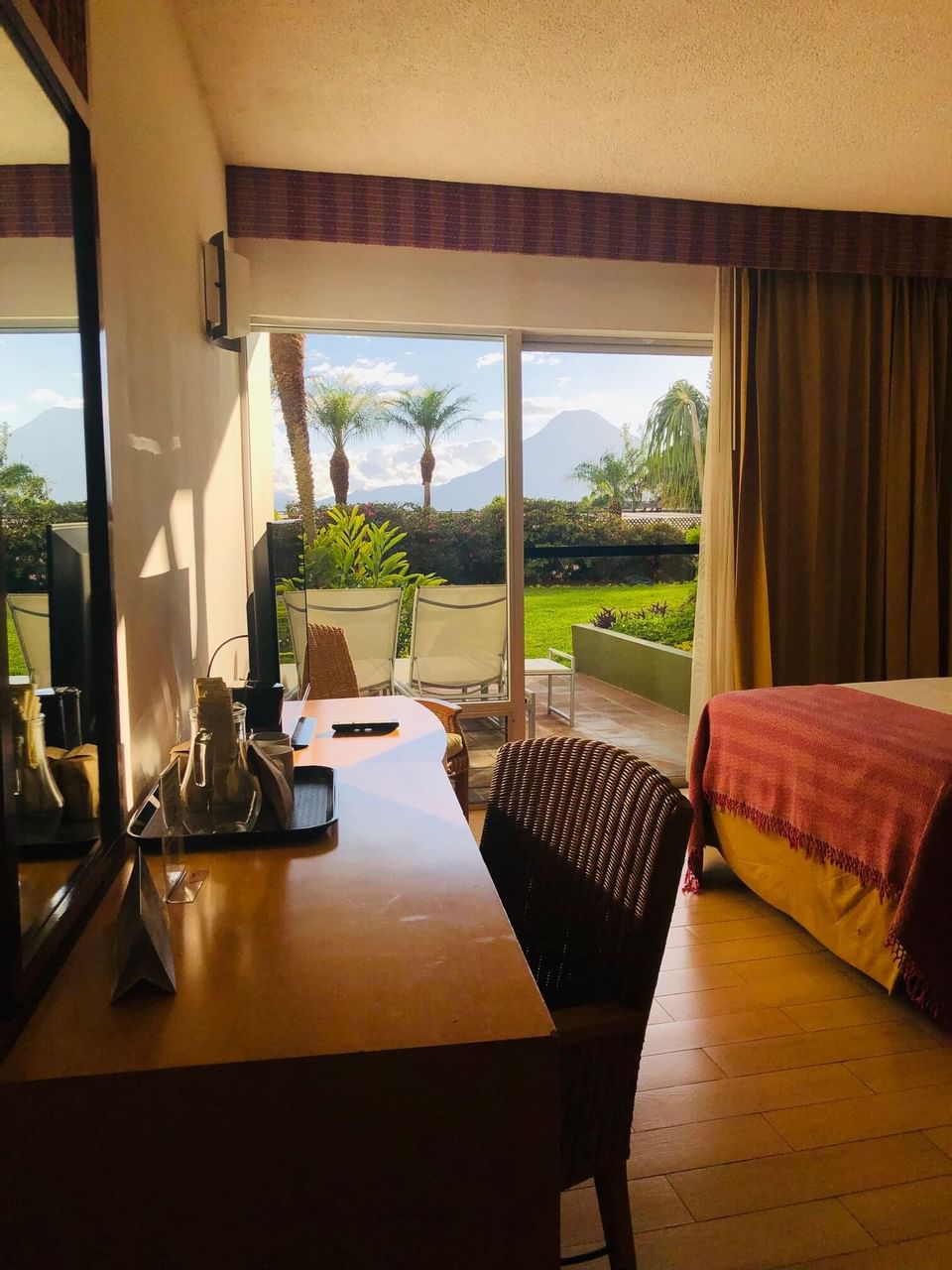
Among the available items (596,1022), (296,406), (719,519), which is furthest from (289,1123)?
(719,519)

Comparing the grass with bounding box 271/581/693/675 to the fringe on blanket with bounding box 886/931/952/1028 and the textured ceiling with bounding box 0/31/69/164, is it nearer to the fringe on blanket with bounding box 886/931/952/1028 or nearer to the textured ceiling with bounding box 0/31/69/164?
the fringe on blanket with bounding box 886/931/952/1028

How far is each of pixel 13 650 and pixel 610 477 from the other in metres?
3.69

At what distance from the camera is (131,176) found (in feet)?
5.73

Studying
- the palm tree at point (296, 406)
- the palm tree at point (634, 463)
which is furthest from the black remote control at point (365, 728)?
the palm tree at point (634, 463)

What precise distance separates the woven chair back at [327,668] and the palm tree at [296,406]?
2.64 feet

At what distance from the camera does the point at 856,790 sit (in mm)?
2572

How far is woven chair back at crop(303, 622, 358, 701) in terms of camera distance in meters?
3.27

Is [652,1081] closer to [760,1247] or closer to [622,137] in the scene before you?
[760,1247]

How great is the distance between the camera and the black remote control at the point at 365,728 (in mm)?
2271

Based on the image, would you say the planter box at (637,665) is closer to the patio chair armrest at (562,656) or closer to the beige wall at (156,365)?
the patio chair armrest at (562,656)

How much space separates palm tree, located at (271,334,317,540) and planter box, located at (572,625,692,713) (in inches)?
58.1

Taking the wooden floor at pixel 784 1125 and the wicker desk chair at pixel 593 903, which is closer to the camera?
the wicker desk chair at pixel 593 903

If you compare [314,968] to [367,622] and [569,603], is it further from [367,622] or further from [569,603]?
[569,603]

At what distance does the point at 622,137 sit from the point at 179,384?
2.01 meters
